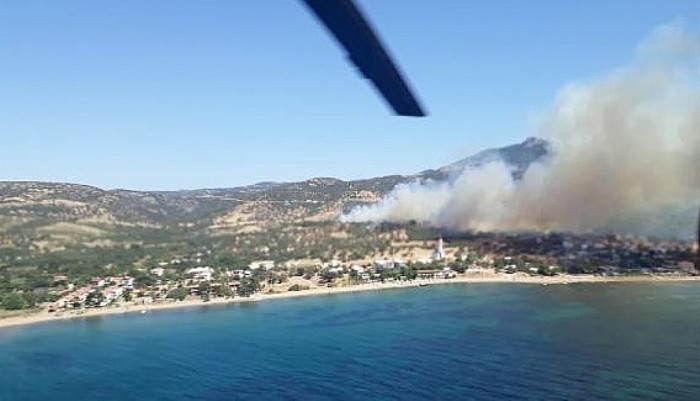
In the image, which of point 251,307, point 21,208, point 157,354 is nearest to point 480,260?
point 251,307

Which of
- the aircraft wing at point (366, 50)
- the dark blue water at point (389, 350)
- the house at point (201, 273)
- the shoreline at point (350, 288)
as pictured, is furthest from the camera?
the house at point (201, 273)

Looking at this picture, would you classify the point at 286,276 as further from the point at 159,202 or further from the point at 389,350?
the point at 159,202

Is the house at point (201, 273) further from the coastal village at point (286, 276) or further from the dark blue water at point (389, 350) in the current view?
the dark blue water at point (389, 350)

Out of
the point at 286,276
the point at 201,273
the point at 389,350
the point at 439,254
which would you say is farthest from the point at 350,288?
the point at 389,350

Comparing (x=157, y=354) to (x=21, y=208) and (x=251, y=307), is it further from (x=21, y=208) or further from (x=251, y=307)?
(x=21, y=208)

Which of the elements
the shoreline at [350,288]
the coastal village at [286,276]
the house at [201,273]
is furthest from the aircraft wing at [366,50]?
the house at [201,273]

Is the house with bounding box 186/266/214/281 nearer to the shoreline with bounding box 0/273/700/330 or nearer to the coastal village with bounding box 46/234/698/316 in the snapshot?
the coastal village with bounding box 46/234/698/316
